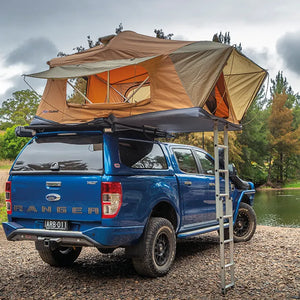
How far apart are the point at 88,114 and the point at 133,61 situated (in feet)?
3.18

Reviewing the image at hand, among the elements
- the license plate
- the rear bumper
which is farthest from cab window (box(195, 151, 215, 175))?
the license plate

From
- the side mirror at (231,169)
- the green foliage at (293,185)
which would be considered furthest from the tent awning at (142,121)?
the green foliage at (293,185)

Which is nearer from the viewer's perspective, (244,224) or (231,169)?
(231,169)

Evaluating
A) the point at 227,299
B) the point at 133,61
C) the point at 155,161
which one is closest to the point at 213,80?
the point at 133,61

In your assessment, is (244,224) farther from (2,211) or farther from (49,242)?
(2,211)

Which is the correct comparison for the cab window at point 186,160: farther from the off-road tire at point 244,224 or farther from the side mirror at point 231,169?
the off-road tire at point 244,224

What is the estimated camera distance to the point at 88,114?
650 cm

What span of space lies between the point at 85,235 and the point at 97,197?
0.49 metres

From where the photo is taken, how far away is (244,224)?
9938mm

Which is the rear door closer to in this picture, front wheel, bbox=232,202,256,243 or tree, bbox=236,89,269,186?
front wheel, bbox=232,202,256,243

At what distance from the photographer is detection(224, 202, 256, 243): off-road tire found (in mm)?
9773

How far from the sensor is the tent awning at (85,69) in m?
6.18

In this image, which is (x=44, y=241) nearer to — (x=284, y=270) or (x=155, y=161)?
(x=155, y=161)

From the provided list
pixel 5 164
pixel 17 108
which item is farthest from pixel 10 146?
pixel 17 108
